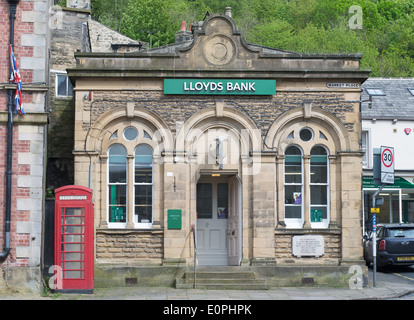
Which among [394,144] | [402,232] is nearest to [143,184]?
[402,232]

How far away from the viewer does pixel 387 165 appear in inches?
738

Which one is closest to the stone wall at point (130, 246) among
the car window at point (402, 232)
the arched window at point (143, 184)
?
the arched window at point (143, 184)

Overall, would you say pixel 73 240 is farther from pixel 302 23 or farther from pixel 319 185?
pixel 302 23

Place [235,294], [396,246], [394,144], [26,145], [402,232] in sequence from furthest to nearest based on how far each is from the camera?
1. [394,144]
2. [402,232]
3. [396,246]
4. [26,145]
5. [235,294]

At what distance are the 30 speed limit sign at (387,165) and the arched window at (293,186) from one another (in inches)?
90.8

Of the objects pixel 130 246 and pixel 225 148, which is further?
pixel 225 148

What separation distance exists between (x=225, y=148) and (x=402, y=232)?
7.40 m

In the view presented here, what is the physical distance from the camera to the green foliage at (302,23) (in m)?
50.5

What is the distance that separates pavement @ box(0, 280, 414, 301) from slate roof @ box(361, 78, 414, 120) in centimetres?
1302

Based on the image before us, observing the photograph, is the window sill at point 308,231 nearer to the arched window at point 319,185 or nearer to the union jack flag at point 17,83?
the arched window at point 319,185

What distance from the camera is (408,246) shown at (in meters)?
21.6

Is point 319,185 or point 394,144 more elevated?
point 394,144

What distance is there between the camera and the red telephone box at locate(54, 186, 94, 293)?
52.9ft

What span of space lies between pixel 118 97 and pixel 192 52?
2.43 meters
